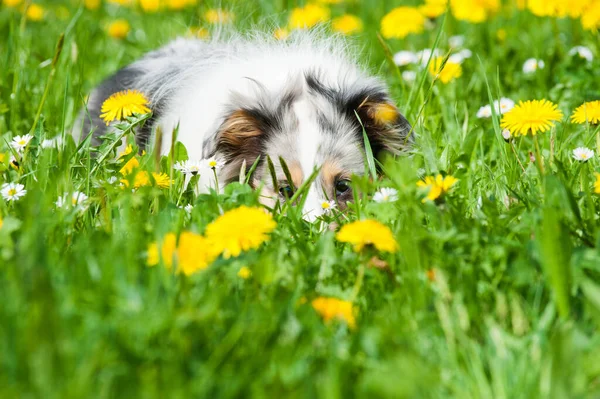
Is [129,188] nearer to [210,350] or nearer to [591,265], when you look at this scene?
[210,350]

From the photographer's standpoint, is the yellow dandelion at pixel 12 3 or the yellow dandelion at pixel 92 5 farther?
the yellow dandelion at pixel 92 5

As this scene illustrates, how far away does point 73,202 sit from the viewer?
6.27ft

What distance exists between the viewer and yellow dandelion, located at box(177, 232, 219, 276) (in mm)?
1517

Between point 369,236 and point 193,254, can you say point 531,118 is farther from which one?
point 193,254

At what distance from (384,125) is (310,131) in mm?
279

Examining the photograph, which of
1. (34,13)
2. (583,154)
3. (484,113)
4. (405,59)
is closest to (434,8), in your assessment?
(405,59)

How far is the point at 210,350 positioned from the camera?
1337 millimetres

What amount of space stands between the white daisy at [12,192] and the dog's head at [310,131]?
2.43ft

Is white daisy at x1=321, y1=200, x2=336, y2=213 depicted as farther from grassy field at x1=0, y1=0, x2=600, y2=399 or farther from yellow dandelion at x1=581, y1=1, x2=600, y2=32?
yellow dandelion at x1=581, y1=1, x2=600, y2=32

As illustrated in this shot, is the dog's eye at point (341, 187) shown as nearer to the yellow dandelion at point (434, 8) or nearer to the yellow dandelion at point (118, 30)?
the yellow dandelion at point (434, 8)

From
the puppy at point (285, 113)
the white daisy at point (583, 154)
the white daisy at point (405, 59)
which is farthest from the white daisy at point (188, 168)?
the white daisy at point (405, 59)

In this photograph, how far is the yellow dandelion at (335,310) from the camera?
146cm

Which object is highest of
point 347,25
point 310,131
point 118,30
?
point 118,30

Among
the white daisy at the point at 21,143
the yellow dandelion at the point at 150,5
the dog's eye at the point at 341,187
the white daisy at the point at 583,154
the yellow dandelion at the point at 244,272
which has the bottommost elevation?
the yellow dandelion at the point at 244,272
